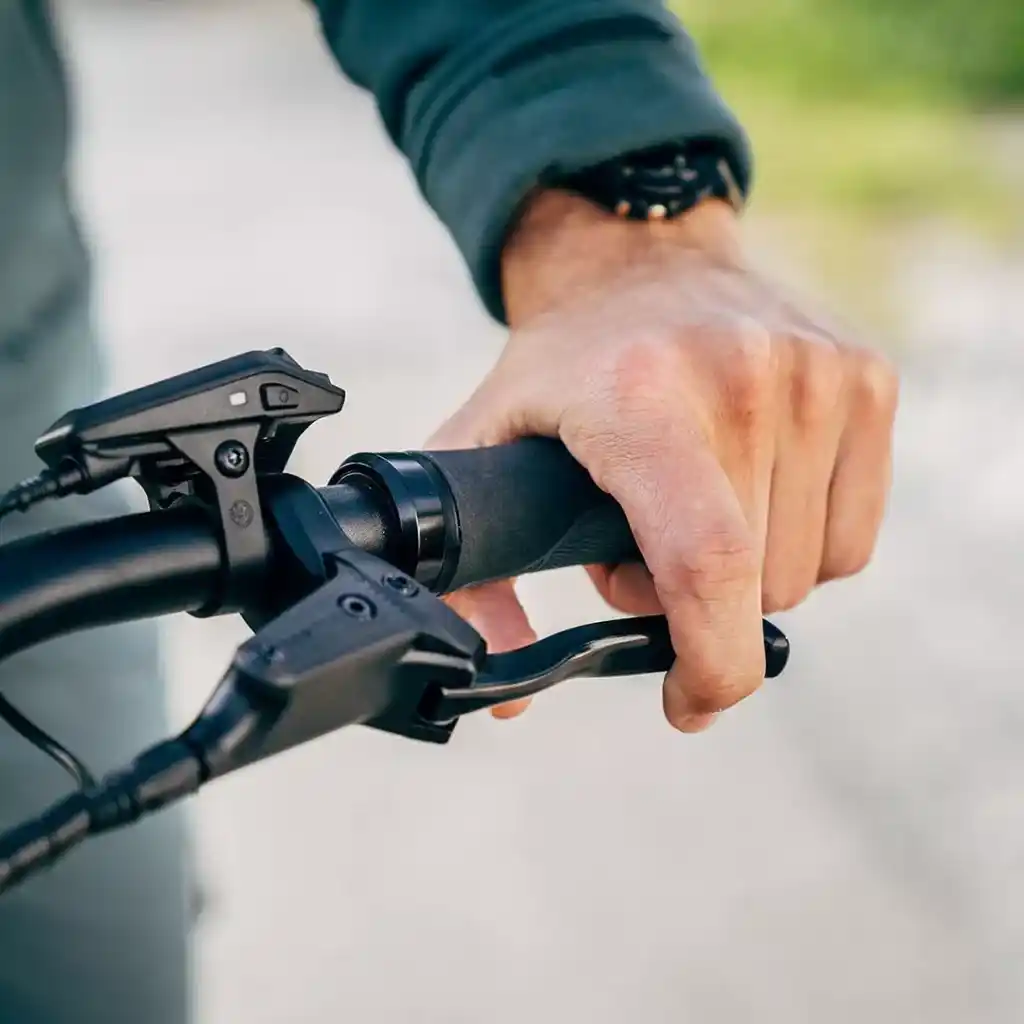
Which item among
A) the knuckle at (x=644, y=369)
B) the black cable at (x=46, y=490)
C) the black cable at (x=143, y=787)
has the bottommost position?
the knuckle at (x=644, y=369)

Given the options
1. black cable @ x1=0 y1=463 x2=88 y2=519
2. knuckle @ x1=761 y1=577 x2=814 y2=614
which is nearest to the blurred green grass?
knuckle @ x1=761 y1=577 x2=814 y2=614

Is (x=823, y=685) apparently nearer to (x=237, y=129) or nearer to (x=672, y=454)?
(x=672, y=454)

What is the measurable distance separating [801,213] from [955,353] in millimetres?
885

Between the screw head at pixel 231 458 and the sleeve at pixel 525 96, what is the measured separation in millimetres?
352

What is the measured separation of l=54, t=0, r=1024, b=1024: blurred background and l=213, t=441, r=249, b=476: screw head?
1.06 meters

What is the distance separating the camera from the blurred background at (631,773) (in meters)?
1.46

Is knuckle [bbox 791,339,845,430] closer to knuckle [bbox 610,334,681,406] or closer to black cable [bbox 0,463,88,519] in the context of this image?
knuckle [bbox 610,334,681,406]

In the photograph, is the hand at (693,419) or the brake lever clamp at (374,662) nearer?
the brake lever clamp at (374,662)

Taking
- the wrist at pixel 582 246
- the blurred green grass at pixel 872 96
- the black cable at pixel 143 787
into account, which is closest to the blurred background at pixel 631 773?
the blurred green grass at pixel 872 96

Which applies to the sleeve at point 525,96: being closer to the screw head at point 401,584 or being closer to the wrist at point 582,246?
the wrist at point 582,246

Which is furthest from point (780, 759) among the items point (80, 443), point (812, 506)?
point (80, 443)

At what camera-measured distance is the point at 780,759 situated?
171cm

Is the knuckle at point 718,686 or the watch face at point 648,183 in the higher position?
the watch face at point 648,183

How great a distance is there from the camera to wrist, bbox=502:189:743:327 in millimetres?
835
